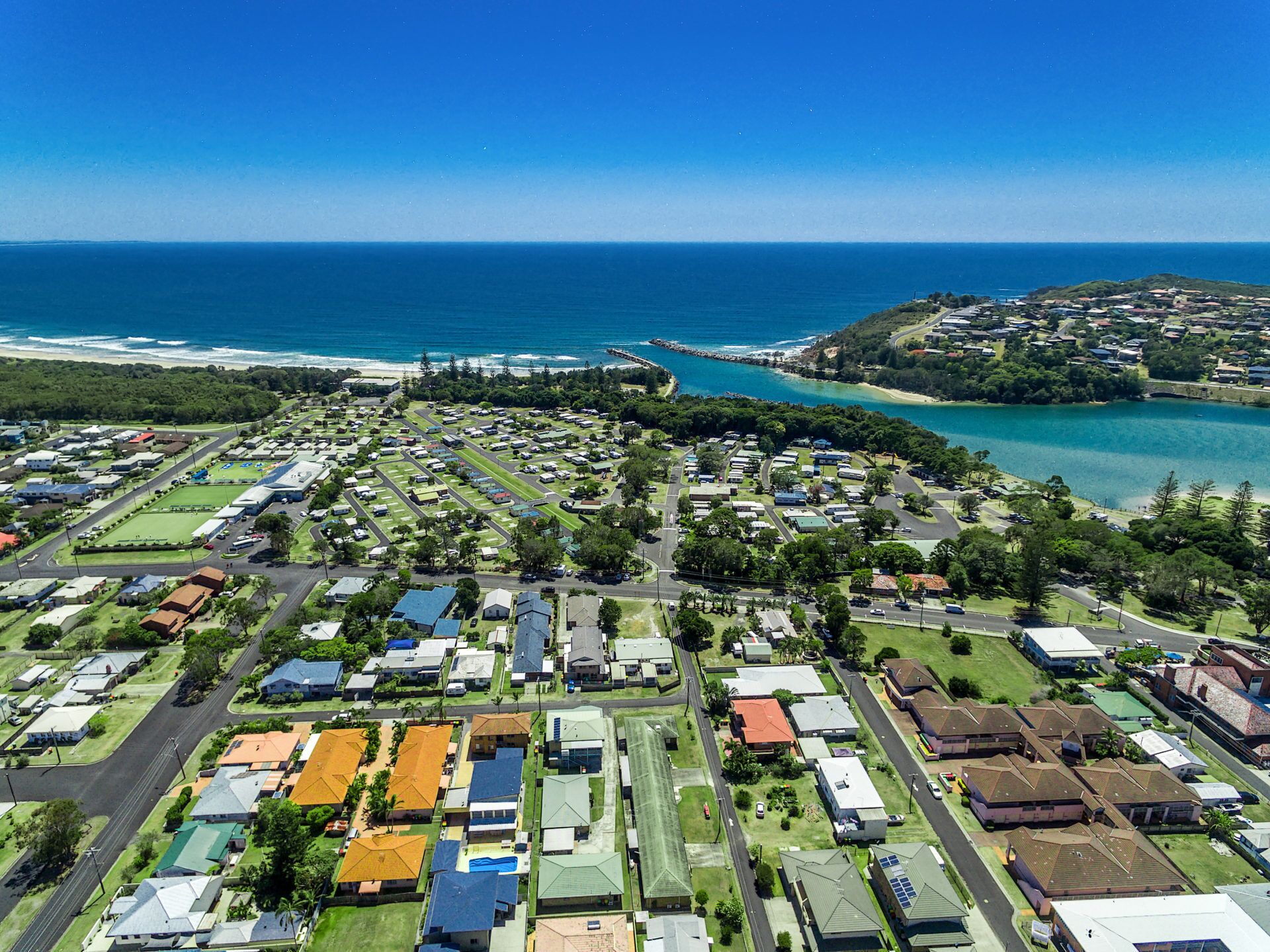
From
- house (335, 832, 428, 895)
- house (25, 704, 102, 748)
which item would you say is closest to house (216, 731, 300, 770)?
house (335, 832, 428, 895)

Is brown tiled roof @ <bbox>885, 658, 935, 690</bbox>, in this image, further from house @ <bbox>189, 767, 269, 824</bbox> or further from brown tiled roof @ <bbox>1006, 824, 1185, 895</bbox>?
house @ <bbox>189, 767, 269, 824</bbox>

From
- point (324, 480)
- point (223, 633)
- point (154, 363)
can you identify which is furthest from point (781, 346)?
point (223, 633)

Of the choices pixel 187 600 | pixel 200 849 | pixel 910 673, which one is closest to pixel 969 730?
pixel 910 673

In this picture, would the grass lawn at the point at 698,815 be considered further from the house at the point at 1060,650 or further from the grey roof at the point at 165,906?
the house at the point at 1060,650

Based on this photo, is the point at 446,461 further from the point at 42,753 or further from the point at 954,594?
the point at 954,594

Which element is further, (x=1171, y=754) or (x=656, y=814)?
(x=1171, y=754)

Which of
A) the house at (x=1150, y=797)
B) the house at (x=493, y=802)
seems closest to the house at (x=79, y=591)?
the house at (x=493, y=802)

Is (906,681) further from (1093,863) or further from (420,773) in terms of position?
(420,773)

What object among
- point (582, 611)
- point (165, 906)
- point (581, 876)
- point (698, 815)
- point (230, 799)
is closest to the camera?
point (165, 906)
